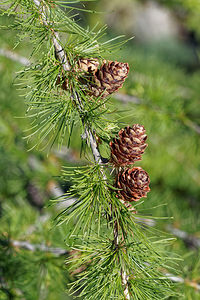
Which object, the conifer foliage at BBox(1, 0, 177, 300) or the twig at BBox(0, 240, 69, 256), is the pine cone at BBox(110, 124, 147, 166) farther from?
the twig at BBox(0, 240, 69, 256)

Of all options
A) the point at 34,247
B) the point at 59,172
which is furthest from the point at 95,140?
the point at 59,172

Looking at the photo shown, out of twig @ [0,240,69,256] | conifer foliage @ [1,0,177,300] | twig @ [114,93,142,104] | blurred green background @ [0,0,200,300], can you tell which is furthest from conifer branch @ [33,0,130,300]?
twig @ [114,93,142,104]

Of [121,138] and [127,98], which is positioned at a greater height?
[121,138]

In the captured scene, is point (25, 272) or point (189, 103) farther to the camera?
point (189, 103)

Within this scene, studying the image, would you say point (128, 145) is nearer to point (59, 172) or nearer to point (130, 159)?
point (130, 159)

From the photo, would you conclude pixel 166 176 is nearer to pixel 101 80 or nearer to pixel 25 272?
pixel 25 272

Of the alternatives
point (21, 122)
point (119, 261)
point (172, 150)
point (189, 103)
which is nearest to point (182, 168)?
point (172, 150)

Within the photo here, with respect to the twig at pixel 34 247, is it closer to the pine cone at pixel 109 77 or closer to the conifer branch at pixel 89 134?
the conifer branch at pixel 89 134
